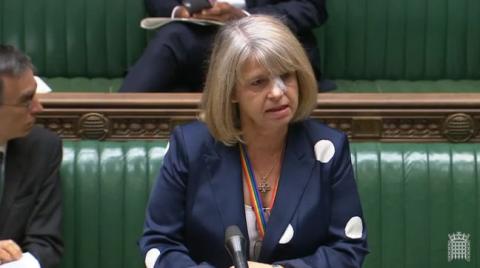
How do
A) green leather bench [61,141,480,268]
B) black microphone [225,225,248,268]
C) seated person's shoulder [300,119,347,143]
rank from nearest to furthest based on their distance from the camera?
black microphone [225,225,248,268]
seated person's shoulder [300,119,347,143]
green leather bench [61,141,480,268]

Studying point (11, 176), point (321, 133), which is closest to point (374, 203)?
point (321, 133)

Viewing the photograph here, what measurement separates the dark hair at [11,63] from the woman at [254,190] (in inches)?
14.1

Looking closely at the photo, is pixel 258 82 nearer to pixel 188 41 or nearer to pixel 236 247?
pixel 236 247

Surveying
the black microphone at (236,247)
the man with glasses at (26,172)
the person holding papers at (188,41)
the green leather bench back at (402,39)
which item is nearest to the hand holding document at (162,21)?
the person holding papers at (188,41)

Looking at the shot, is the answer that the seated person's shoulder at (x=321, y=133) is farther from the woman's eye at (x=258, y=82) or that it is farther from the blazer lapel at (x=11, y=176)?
the blazer lapel at (x=11, y=176)

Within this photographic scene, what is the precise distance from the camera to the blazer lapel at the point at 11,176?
2006 mm

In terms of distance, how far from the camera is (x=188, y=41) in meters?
2.57

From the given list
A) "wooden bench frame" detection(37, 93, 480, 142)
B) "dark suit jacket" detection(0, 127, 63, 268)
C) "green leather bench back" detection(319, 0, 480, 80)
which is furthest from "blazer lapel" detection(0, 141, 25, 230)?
"green leather bench back" detection(319, 0, 480, 80)

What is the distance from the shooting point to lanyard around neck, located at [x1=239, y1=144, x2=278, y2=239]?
175 centimetres

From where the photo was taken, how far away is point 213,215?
68.7 inches

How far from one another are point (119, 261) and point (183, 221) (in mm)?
505

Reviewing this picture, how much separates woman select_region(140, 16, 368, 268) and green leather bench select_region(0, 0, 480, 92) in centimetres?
107

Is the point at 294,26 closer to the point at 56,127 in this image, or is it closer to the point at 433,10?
the point at 433,10

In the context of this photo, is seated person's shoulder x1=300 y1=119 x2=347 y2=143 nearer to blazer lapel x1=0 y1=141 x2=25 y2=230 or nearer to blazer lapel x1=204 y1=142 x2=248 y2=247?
blazer lapel x1=204 y1=142 x2=248 y2=247
